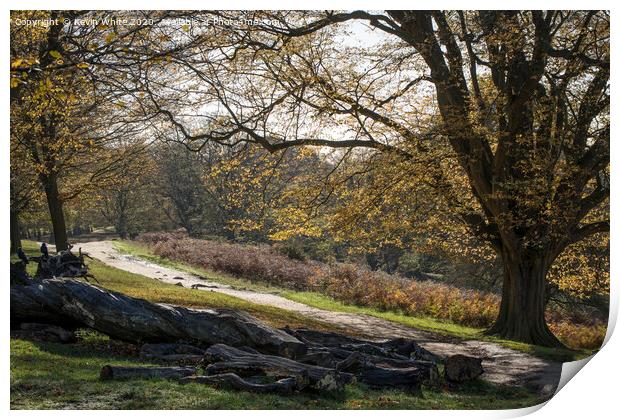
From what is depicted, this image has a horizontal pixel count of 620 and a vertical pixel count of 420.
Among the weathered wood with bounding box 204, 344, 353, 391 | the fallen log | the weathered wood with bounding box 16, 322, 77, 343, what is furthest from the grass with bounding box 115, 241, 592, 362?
the weathered wood with bounding box 204, 344, 353, 391

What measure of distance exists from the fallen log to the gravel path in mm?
764

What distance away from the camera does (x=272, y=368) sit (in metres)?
7.40

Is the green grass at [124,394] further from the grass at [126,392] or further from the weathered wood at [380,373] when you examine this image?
the weathered wood at [380,373]

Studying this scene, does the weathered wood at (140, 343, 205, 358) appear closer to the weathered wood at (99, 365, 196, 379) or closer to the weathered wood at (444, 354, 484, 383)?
the weathered wood at (99, 365, 196, 379)

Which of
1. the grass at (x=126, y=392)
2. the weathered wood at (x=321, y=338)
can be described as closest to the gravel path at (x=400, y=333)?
the grass at (x=126, y=392)

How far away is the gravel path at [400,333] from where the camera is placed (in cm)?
867

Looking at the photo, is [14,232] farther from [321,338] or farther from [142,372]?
[321,338]

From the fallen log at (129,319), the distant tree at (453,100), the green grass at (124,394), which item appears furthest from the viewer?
the distant tree at (453,100)

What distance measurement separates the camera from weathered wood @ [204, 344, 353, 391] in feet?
23.6

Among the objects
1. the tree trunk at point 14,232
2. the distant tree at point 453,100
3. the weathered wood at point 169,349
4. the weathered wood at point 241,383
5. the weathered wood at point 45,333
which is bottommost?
the weathered wood at point 241,383

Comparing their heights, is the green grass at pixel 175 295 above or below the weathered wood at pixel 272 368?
above

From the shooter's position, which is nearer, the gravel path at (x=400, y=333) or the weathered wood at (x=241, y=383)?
the weathered wood at (x=241, y=383)

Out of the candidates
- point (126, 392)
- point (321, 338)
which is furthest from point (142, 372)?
point (321, 338)

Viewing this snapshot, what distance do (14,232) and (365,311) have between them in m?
5.28
